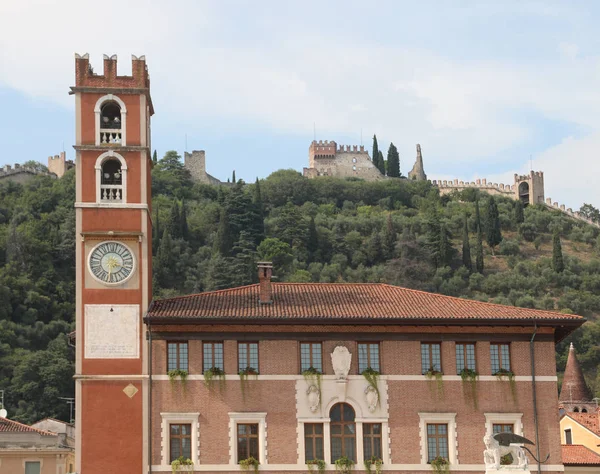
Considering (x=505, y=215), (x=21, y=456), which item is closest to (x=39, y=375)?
(x=21, y=456)

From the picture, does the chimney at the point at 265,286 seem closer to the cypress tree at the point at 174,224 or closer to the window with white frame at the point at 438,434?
the window with white frame at the point at 438,434

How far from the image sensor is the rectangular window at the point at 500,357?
45000mm

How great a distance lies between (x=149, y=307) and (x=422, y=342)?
32.1 ft

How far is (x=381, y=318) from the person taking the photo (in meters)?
A: 44.2

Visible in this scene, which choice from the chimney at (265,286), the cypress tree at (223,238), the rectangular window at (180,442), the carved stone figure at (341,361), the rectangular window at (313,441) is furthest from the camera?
the cypress tree at (223,238)

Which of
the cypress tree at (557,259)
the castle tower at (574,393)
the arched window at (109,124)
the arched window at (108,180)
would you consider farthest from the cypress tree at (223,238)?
the arched window at (108,180)

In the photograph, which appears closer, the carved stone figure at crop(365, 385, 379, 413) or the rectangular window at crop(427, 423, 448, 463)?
the rectangular window at crop(427, 423, 448, 463)

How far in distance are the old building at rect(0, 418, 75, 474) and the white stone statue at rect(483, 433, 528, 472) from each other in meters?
28.5

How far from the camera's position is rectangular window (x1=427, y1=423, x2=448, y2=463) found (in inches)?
1732

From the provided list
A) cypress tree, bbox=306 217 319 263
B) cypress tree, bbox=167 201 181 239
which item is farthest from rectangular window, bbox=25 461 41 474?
cypress tree, bbox=306 217 319 263

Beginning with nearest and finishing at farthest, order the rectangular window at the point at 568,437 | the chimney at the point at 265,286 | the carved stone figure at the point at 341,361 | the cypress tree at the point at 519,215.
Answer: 1. the carved stone figure at the point at 341,361
2. the chimney at the point at 265,286
3. the rectangular window at the point at 568,437
4. the cypress tree at the point at 519,215

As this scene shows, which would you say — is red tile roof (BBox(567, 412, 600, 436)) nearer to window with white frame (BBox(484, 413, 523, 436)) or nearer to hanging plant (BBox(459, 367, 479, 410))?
window with white frame (BBox(484, 413, 523, 436))

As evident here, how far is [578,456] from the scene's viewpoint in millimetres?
57219

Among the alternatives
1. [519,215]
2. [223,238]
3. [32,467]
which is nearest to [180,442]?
[32,467]
